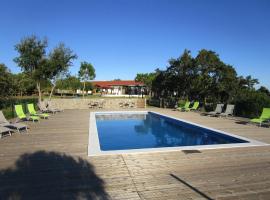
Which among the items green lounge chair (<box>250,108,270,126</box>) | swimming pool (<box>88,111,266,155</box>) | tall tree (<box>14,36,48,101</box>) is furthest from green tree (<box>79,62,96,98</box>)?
green lounge chair (<box>250,108,270,126</box>)

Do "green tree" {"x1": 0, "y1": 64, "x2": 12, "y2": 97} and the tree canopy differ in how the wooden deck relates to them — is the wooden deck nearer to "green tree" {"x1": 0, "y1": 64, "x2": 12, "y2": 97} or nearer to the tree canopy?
"green tree" {"x1": 0, "y1": 64, "x2": 12, "y2": 97}

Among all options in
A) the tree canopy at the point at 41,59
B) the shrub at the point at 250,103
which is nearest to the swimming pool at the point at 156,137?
the shrub at the point at 250,103

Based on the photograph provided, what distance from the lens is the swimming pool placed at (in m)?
7.35

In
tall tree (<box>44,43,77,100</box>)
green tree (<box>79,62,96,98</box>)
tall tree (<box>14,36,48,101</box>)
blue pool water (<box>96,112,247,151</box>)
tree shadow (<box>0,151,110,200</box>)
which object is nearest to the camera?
tree shadow (<box>0,151,110,200</box>)

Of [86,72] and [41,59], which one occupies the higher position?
[86,72]

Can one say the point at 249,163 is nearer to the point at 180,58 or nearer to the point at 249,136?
the point at 249,136

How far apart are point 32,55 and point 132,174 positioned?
1647 cm

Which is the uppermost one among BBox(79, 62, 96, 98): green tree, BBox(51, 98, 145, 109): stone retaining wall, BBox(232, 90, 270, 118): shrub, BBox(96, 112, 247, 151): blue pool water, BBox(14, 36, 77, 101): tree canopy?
BBox(79, 62, 96, 98): green tree

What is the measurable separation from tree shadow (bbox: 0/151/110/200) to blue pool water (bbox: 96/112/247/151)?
3677 mm

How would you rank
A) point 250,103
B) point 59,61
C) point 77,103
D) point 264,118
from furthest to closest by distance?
point 77,103 → point 59,61 → point 250,103 → point 264,118

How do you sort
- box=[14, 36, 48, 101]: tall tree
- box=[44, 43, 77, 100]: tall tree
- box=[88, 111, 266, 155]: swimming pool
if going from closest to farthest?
box=[88, 111, 266, 155]: swimming pool, box=[14, 36, 48, 101]: tall tree, box=[44, 43, 77, 100]: tall tree

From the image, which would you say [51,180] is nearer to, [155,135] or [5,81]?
[155,135]

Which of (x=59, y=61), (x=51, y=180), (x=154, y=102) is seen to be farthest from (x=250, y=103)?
(x=59, y=61)

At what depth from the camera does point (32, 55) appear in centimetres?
1839
